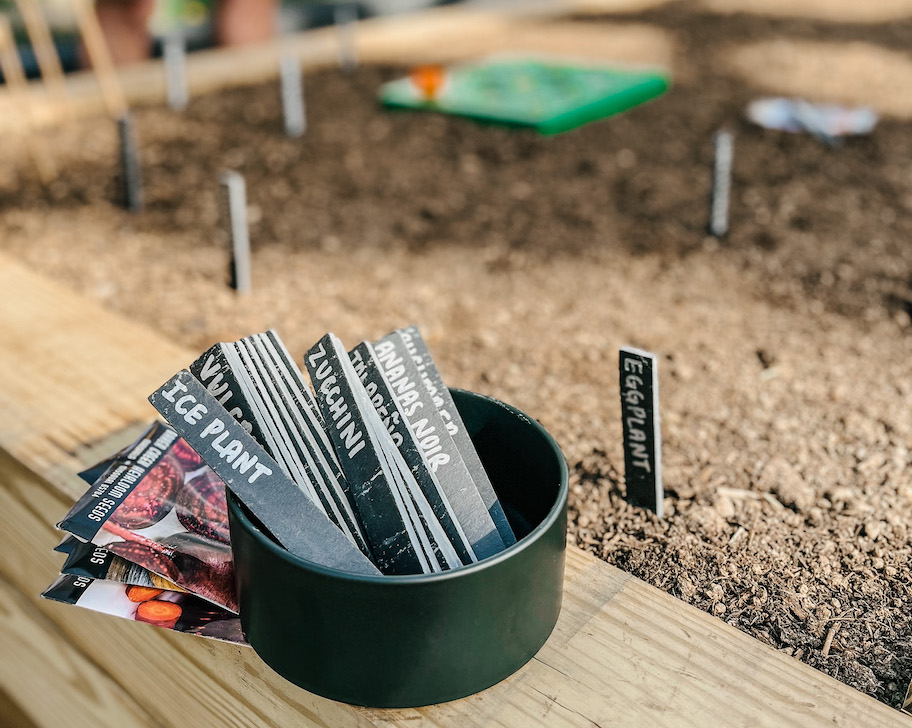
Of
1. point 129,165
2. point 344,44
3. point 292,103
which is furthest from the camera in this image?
point 344,44

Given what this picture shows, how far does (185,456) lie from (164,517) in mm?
Answer: 110

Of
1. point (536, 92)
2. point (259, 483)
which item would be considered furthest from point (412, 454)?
point (536, 92)

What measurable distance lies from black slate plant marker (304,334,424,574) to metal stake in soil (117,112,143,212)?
1.44m

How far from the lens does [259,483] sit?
733 millimetres

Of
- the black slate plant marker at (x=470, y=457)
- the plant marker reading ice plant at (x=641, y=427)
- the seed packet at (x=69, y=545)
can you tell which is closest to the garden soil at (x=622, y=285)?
the plant marker reading ice plant at (x=641, y=427)

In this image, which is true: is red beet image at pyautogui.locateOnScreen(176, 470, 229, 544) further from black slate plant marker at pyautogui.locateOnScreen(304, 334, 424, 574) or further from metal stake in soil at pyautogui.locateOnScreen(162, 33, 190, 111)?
metal stake in soil at pyautogui.locateOnScreen(162, 33, 190, 111)

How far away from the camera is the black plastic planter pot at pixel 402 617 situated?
66 cm

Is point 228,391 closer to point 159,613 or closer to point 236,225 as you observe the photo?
point 159,613

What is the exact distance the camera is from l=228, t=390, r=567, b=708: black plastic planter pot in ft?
2.17

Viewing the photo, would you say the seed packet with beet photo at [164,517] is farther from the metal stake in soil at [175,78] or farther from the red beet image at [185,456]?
the metal stake in soil at [175,78]

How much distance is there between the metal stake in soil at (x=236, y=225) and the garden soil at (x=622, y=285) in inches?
1.7

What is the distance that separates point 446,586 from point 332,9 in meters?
4.58

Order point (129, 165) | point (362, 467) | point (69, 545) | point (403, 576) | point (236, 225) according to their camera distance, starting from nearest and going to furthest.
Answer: point (403, 576), point (362, 467), point (69, 545), point (236, 225), point (129, 165)

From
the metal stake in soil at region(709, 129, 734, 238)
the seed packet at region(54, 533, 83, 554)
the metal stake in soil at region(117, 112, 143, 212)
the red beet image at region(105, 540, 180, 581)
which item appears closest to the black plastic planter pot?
the red beet image at region(105, 540, 180, 581)
